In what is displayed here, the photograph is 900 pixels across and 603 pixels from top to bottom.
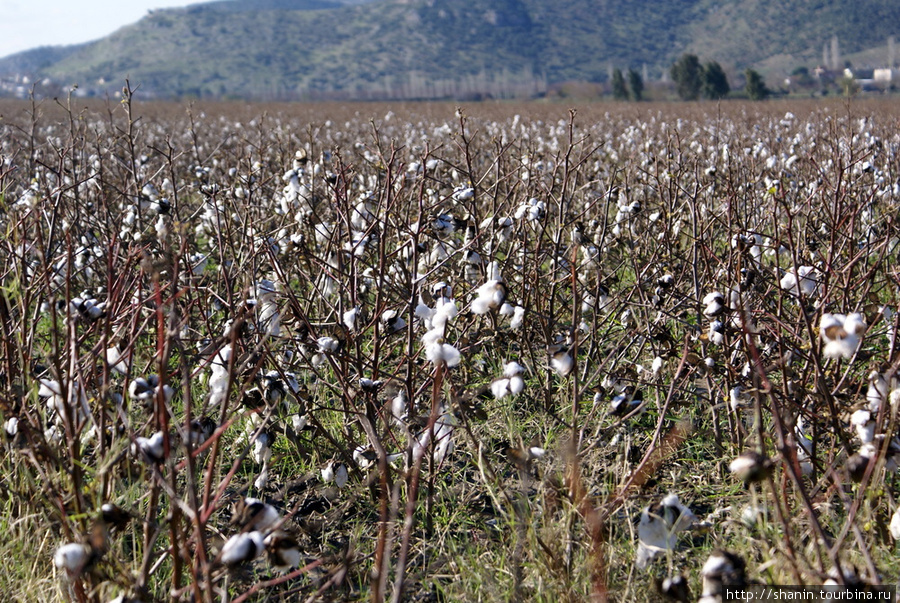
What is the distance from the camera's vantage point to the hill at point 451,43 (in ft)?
289

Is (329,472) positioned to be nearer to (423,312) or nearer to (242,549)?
(423,312)

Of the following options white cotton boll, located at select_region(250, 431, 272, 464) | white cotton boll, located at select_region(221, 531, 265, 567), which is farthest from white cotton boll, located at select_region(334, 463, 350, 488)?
white cotton boll, located at select_region(221, 531, 265, 567)

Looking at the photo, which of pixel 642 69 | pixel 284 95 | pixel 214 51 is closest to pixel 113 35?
pixel 214 51

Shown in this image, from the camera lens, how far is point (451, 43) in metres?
105

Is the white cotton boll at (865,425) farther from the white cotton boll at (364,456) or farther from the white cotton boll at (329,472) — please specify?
the white cotton boll at (329,472)

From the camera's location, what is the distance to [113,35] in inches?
4894

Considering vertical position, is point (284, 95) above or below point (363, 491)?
above

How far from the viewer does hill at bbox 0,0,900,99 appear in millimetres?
88000

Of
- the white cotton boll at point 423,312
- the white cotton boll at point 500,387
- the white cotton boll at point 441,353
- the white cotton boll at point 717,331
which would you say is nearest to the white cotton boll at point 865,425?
the white cotton boll at point 717,331

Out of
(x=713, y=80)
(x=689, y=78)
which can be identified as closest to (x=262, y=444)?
(x=713, y=80)

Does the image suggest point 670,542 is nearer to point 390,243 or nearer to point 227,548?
point 227,548

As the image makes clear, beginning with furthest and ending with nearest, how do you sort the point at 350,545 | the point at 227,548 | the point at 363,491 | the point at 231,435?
the point at 231,435 < the point at 363,491 < the point at 350,545 < the point at 227,548

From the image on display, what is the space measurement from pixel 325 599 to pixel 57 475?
73 centimetres

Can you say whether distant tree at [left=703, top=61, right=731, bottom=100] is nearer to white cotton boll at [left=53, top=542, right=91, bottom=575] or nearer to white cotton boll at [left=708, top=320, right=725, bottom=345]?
white cotton boll at [left=708, top=320, right=725, bottom=345]
